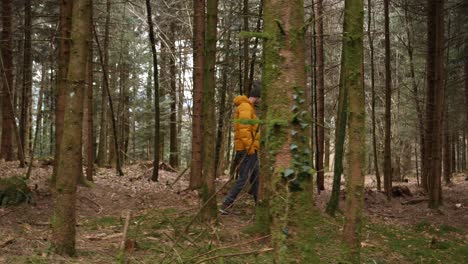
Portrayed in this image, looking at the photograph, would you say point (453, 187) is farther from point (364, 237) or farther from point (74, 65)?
point (74, 65)

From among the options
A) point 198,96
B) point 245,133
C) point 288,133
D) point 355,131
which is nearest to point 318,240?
point 245,133

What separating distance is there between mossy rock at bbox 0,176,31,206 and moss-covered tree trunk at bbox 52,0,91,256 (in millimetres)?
3875

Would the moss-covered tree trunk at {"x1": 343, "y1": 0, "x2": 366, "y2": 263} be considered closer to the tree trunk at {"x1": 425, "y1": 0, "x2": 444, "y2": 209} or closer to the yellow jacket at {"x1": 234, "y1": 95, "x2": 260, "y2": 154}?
the yellow jacket at {"x1": 234, "y1": 95, "x2": 260, "y2": 154}

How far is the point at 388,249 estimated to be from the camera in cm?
805

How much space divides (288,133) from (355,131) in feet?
8.65

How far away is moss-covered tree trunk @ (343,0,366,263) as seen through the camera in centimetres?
555

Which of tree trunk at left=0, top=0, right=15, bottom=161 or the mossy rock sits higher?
tree trunk at left=0, top=0, right=15, bottom=161

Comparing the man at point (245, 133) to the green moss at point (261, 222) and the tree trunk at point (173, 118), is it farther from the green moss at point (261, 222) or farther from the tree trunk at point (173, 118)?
the tree trunk at point (173, 118)

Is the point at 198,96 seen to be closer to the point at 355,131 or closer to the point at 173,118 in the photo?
the point at 355,131

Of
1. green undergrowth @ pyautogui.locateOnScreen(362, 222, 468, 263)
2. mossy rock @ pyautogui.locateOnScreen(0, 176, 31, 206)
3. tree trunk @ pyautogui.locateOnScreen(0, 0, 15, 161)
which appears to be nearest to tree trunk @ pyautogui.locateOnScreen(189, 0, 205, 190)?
mossy rock @ pyautogui.locateOnScreen(0, 176, 31, 206)

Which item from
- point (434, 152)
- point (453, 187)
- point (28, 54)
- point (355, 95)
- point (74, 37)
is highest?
point (28, 54)

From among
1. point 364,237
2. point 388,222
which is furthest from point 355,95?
point 388,222

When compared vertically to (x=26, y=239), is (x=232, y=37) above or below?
above

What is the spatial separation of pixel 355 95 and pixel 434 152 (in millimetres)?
7708
